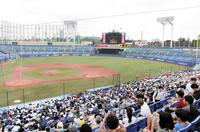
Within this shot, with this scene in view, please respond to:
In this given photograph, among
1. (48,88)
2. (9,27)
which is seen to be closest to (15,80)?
(48,88)

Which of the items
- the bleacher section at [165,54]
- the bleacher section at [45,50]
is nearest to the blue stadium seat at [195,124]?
the bleacher section at [165,54]

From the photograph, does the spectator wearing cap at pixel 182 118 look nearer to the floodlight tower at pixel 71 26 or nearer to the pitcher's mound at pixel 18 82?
the pitcher's mound at pixel 18 82

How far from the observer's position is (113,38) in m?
64.0

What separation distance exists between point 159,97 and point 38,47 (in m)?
66.3

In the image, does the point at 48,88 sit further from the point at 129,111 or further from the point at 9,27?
the point at 9,27

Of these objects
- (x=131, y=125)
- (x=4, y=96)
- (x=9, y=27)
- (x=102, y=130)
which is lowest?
(x=4, y=96)

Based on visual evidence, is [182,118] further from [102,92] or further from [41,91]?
[41,91]

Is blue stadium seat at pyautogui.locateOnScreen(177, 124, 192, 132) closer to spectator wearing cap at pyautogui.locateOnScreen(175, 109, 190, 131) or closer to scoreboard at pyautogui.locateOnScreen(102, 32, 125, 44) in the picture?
spectator wearing cap at pyautogui.locateOnScreen(175, 109, 190, 131)

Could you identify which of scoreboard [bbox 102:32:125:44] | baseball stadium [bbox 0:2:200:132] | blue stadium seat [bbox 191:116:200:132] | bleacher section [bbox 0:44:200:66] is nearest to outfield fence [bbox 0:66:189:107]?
baseball stadium [bbox 0:2:200:132]

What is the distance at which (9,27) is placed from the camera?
97.4 m

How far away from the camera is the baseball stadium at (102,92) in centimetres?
623

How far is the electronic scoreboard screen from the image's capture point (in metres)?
63.4

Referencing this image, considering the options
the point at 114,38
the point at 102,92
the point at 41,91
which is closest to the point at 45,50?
the point at 114,38

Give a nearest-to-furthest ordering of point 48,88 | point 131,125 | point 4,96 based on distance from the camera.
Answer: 1. point 131,125
2. point 4,96
3. point 48,88
